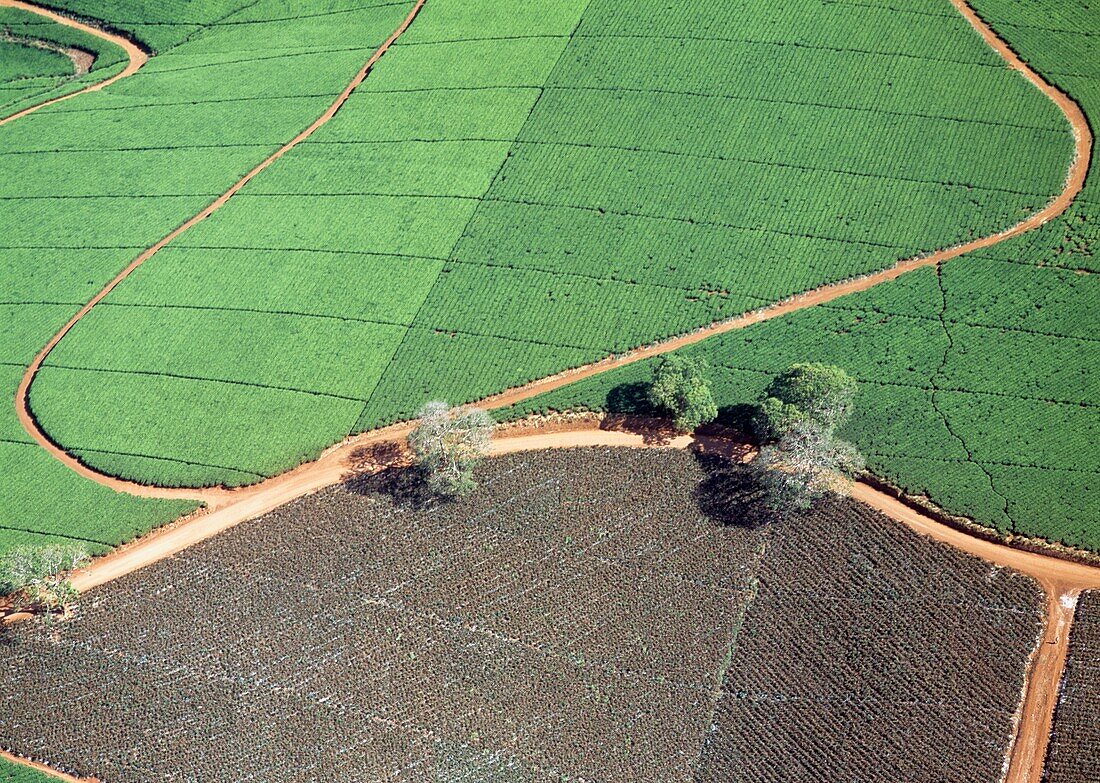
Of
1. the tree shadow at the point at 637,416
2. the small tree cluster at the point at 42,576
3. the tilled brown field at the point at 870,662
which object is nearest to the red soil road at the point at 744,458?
the tree shadow at the point at 637,416

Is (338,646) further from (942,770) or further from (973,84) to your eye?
(973,84)

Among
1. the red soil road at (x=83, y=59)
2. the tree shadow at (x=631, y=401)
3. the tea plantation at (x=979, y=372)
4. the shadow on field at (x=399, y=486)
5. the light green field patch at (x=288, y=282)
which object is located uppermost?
the red soil road at (x=83, y=59)

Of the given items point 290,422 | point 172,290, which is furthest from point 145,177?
point 290,422

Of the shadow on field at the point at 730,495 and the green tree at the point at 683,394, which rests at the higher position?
the green tree at the point at 683,394

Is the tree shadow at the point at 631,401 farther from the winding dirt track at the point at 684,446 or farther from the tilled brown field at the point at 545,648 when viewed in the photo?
the tilled brown field at the point at 545,648

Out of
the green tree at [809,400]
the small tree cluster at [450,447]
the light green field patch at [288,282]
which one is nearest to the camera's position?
the green tree at [809,400]

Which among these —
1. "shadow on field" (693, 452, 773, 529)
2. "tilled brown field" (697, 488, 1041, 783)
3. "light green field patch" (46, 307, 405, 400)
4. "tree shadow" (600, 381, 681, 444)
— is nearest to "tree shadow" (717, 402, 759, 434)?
"shadow on field" (693, 452, 773, 529)

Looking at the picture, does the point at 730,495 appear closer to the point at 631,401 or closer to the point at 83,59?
the point at 631,401

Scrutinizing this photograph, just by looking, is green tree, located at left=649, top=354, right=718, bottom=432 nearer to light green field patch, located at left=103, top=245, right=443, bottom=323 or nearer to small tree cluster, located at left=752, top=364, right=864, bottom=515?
small tree cluster, located at left=752, top=364, right=864, bottom=515
